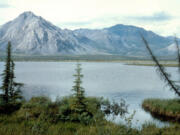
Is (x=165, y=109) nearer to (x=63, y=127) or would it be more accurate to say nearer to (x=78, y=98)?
(x=78, y=98)

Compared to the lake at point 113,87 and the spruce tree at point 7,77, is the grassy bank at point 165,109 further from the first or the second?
the spruce tree at point 7,77

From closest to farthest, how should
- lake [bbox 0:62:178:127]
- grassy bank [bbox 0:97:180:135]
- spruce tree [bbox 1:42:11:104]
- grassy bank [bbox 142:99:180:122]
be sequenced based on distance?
1. grassy bank [bbox 0:97:180:135]
2. spruce tree [bbox 1:42:11:104]
3. grassy bank [bbox 142:99:180:122]
4. lake [bbox 0:62:178:127]

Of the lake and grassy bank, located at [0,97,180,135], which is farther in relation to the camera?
the lake

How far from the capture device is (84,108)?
16.7m

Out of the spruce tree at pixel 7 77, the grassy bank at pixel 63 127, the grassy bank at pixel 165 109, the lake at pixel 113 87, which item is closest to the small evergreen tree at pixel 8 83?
the spruce tree at pixel 7 77

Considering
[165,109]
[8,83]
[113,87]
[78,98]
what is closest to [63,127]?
[78,98]

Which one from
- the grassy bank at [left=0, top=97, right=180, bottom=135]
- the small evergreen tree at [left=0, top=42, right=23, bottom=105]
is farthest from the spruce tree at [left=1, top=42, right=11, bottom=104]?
the grassy bank at [left=0, top=97, right=180, bottom=135]

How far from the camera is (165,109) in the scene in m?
23.8

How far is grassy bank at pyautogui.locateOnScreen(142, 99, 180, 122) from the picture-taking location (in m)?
22.2

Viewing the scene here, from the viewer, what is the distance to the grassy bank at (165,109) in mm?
22233

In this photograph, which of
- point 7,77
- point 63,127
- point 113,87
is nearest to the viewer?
point 63,127

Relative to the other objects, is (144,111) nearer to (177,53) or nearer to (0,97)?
(0,97)

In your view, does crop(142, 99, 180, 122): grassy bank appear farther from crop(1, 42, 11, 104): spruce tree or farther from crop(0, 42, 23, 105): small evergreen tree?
crop(1, 42, 11, 104): spruce tree

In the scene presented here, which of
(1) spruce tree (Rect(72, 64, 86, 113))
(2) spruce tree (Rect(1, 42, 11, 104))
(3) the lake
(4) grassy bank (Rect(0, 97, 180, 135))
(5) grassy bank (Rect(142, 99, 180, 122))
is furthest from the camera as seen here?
(3) the lake
